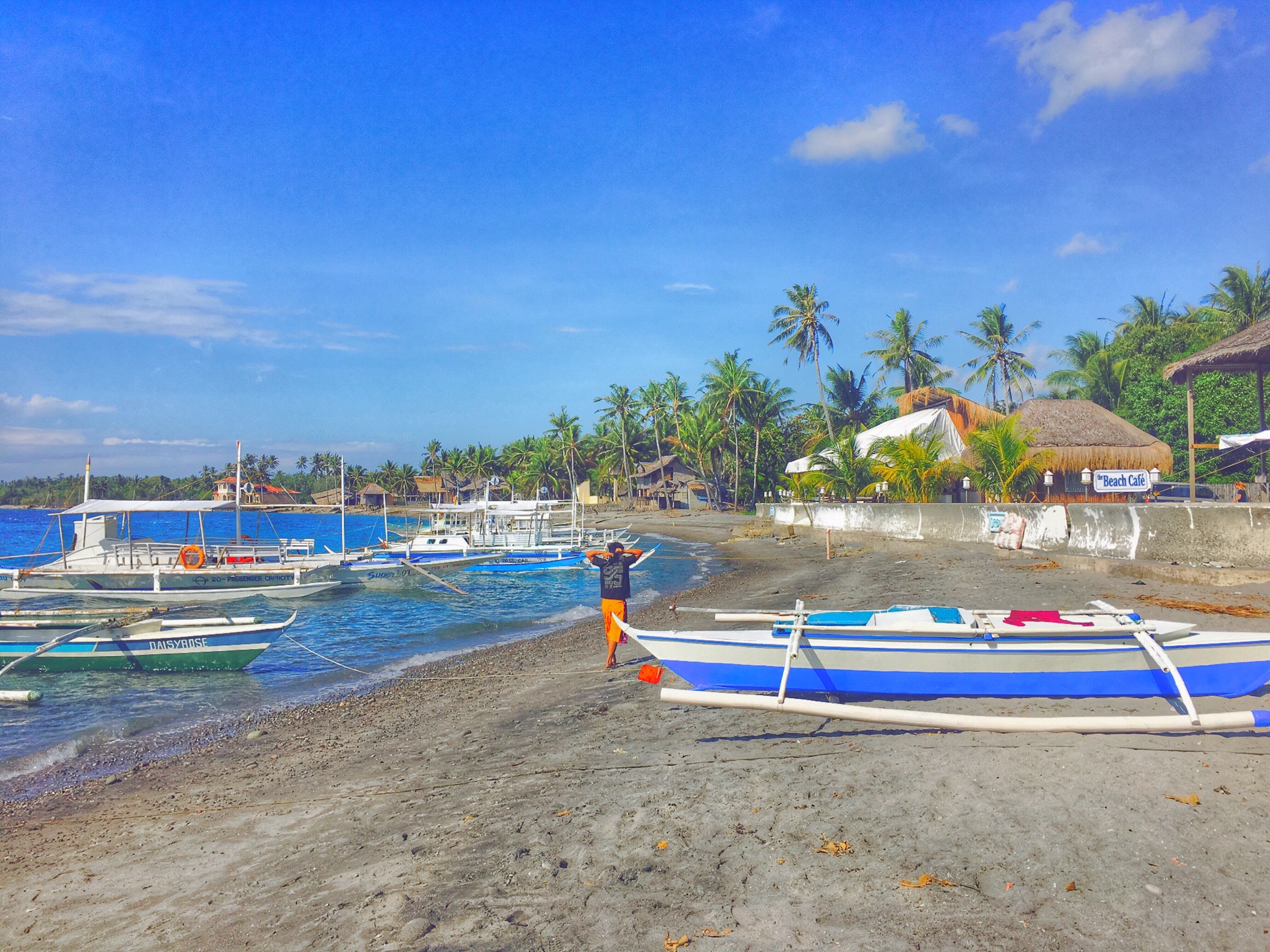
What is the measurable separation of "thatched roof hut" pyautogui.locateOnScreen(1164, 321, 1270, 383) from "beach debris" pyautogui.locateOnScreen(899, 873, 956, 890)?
20576 millimetres

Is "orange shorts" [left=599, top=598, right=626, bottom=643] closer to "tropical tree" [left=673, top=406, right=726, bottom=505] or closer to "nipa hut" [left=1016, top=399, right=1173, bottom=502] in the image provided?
"nipa hut" [left=1016, top=399, right=1173, bottom=502]

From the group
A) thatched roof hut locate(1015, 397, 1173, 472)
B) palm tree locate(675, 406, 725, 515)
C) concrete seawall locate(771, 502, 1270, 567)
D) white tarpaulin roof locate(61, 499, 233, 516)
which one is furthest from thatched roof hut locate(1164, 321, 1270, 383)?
palm tree locate(675, 406, 725, 515)

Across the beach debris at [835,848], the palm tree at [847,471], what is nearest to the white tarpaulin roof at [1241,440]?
the palm tree at [847,471]

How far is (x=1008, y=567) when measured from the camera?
1728 cm

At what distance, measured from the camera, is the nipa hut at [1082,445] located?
90.3 ft

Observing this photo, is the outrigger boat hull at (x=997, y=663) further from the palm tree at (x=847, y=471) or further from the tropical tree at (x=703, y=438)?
the tropical tree at (x=703, y=438)

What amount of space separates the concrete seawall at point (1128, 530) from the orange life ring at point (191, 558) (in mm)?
24895

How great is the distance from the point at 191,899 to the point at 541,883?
8.56 ft

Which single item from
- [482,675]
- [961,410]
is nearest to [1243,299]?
[961,410]

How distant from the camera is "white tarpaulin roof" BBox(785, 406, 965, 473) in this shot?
98.0 ft

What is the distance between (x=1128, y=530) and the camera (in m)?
15.2

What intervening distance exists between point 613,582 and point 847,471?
2597cm

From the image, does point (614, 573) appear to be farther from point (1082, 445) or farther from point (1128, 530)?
point (1082, 445)

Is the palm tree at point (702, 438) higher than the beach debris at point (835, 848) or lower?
higher
